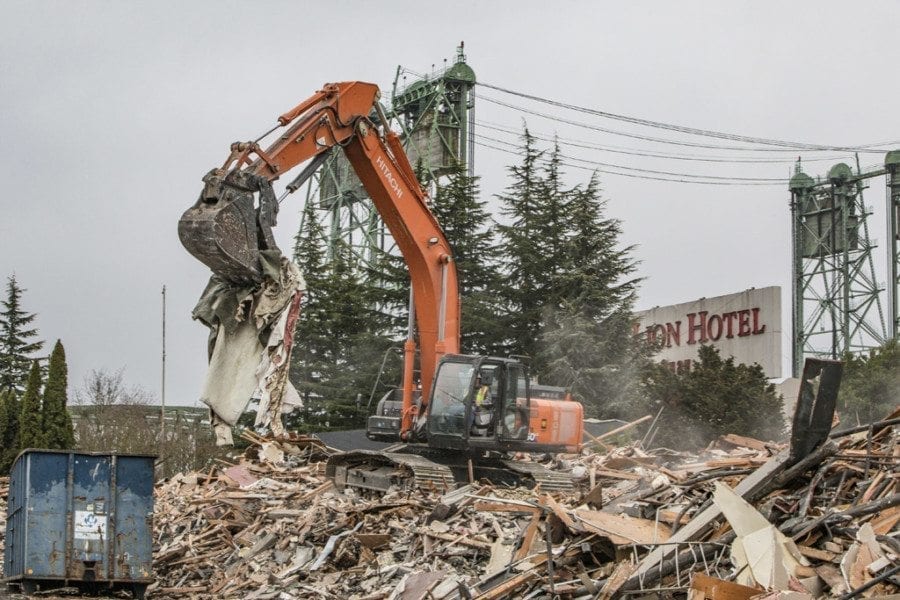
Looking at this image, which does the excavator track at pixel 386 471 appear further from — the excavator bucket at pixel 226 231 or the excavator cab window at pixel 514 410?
the excavator bucket at pixel 226 231

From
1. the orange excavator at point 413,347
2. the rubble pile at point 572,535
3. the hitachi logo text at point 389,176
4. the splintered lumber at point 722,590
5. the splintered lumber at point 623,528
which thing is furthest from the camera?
the hitachi logo text at point 389,176

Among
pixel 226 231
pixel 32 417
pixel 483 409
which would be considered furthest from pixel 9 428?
pixel 226 231

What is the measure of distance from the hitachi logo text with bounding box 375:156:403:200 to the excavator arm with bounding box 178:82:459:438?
1 cm

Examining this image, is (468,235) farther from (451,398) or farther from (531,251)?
(451,398)

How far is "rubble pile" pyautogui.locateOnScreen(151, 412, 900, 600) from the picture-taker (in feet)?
29.8

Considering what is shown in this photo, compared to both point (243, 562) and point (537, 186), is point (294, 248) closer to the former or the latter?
point (537, 186)

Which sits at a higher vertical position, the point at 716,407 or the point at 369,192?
the point at 369,192

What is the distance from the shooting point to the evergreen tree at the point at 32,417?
31859 millimetres

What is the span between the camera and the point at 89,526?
14.7 m

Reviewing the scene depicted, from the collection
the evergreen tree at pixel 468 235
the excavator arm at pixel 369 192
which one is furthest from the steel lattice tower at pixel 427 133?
the excavator arm at pixel 369 192

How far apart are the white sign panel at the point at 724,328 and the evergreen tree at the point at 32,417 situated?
17.6 meters

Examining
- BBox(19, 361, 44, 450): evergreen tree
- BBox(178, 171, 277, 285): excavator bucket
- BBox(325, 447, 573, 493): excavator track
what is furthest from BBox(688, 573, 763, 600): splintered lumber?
BBox(19, 361, 44, 450): evergreen tree

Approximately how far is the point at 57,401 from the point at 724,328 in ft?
69.2

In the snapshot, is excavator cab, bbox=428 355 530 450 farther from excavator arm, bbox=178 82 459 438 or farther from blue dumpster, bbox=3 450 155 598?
blue dumpster, bbox=3 450 155 598
